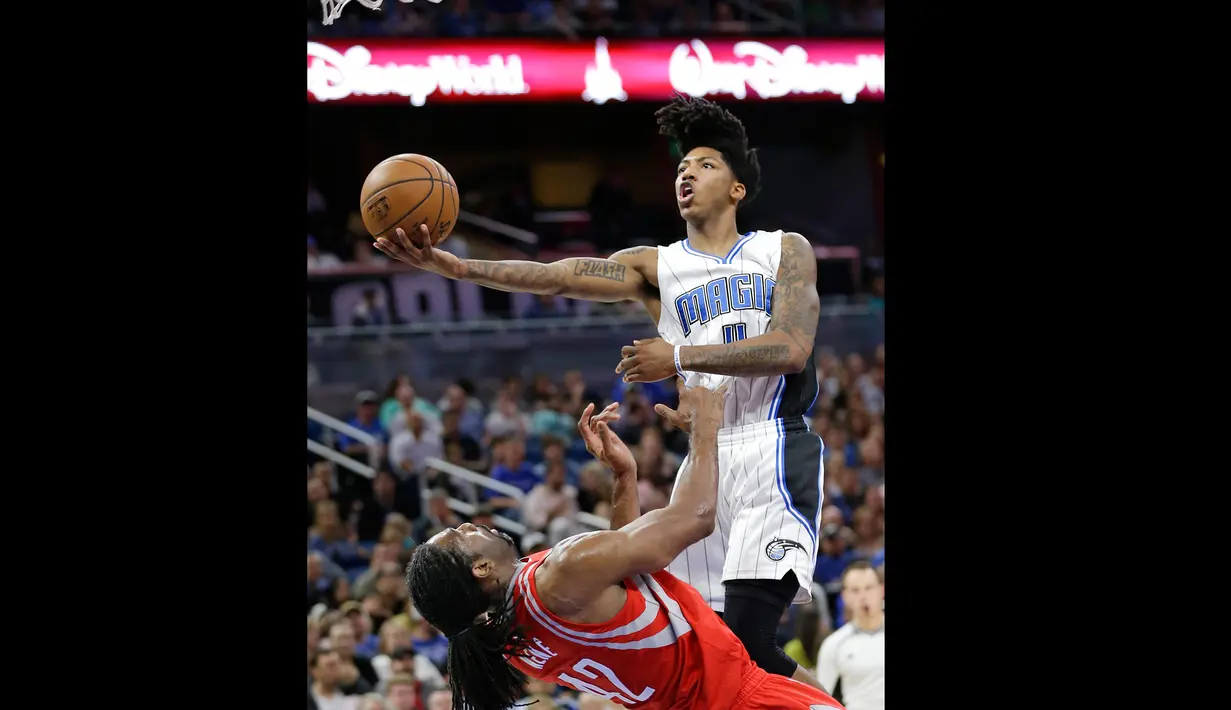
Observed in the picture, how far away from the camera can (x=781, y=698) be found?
4316 millimetres

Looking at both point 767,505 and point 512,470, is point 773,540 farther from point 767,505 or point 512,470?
point 512,470

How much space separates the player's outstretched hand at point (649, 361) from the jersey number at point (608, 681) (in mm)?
994

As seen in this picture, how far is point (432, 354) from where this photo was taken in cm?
1274

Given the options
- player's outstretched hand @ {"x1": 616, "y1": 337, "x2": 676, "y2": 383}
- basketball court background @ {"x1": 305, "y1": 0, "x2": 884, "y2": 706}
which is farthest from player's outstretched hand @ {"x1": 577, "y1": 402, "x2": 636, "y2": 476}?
basketball court background @ {"x1": 305, "y1": 0, "x2": 884, "y2": 706}

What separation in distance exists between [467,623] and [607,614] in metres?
0.48

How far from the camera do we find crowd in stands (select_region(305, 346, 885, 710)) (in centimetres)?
782

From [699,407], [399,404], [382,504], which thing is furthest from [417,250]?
[399,404]

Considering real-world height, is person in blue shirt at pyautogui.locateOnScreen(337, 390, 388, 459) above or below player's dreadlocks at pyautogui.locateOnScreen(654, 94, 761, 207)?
below

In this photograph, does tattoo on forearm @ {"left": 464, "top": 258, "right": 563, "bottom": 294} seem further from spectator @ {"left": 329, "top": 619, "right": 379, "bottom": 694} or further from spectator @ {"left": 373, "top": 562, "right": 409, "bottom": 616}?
spectator @ {"left": 373, "top": 562, "right": 409, "bottom": 616}

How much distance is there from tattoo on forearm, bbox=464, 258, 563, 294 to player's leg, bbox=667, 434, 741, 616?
0.89 meters

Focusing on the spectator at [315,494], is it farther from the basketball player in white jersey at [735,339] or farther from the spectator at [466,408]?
the basketball player in white jersey at [735,339]

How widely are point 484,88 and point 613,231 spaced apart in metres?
2.15
